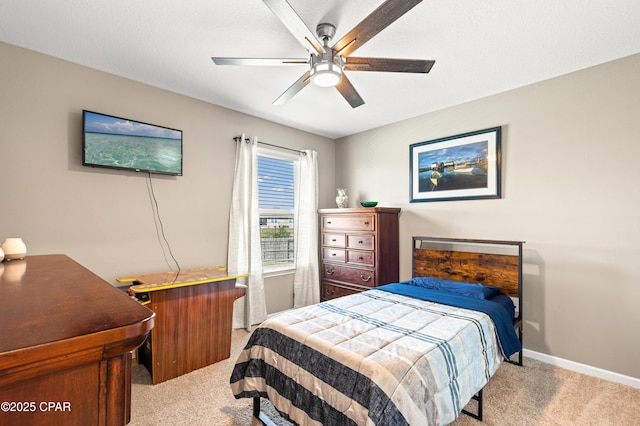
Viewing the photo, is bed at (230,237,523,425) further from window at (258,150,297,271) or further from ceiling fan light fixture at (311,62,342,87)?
window at (258,150,297,271)

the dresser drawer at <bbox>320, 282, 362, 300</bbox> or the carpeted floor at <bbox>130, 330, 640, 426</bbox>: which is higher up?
the dresser drawer at <bbox>320, 282, 362, 300</bbox>

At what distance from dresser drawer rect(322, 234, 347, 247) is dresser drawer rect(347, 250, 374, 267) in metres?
0.18

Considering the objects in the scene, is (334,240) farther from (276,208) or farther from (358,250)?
(276,208)

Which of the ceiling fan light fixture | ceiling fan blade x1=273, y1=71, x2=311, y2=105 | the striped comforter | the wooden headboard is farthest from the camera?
the wooden headboard

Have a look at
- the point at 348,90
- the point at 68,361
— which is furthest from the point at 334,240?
the point at 68,361

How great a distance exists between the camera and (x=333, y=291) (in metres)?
4.06

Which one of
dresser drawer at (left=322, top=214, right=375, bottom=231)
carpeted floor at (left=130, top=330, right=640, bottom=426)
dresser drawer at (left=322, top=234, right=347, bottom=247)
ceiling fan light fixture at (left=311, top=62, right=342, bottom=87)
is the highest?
ceiling fan light fixture at (left=311, top=62, right=342, bottom=87)

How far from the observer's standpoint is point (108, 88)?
2676mm

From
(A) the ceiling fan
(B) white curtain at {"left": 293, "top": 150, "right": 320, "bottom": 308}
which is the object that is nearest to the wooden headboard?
(B) white curtain at {"left": 293, "top": 150, "right": 320, "bottom": 308}

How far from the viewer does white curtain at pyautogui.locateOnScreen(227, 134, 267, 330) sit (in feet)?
11.4

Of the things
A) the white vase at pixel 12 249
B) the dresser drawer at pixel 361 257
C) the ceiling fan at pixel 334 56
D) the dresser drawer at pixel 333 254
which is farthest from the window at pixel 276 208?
the white vase at pixel 12 249

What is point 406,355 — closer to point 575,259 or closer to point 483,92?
point 575,259

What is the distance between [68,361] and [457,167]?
3.61 metres

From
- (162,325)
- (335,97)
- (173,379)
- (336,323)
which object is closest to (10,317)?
(336,323)
